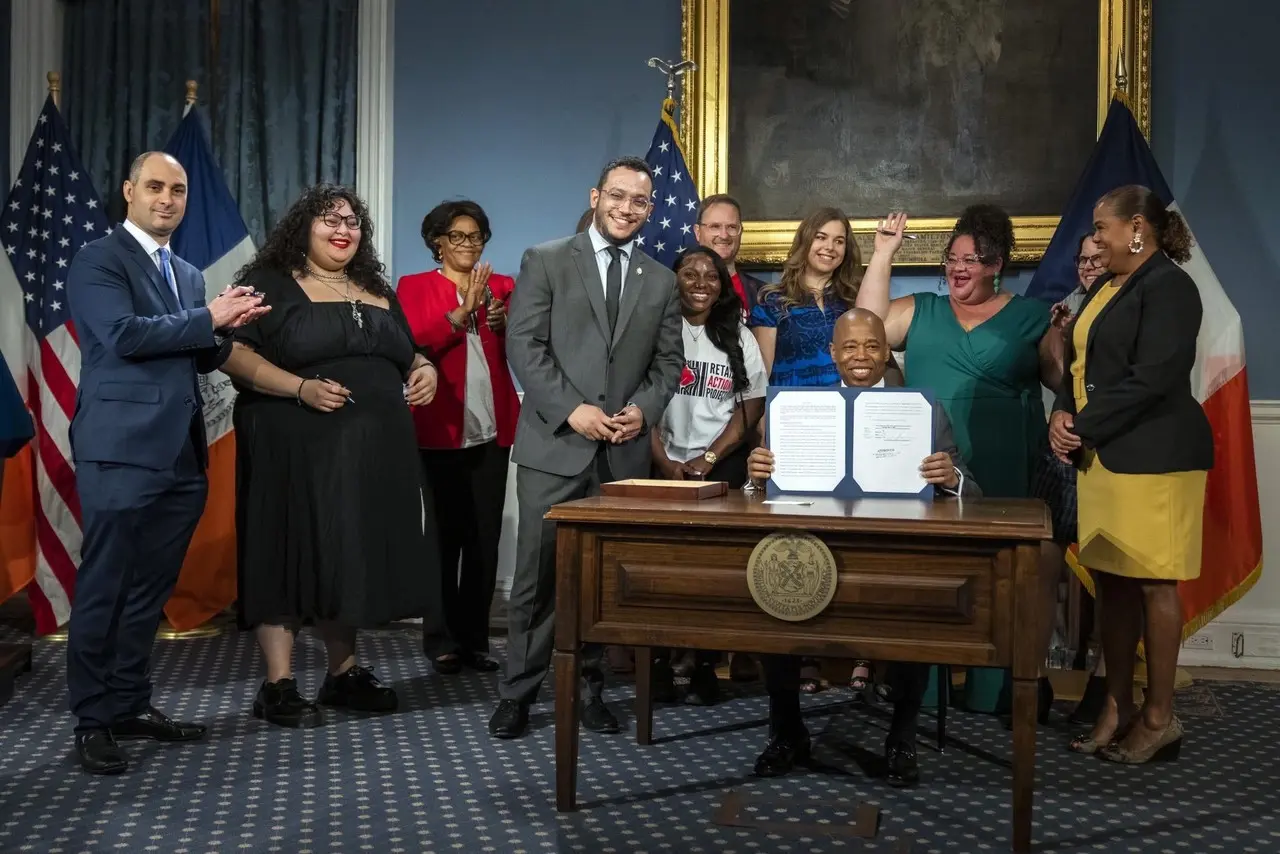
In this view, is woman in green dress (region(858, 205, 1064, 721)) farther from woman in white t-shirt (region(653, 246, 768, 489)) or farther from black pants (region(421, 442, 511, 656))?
black pants (region(421, 442, 511, 656))

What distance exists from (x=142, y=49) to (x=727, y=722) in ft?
14.2

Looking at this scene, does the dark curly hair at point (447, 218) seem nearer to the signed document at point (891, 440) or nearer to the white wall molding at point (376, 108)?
the white wall molding at point (376, 108)

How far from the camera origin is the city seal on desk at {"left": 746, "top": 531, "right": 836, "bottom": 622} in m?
2.83

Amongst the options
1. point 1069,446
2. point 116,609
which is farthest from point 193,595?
point 1069,446

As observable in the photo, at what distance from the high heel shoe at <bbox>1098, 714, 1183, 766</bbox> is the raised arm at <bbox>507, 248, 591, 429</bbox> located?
1641 mm

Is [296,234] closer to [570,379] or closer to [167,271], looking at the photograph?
[167,271]

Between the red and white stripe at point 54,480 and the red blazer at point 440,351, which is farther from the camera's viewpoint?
the red and white stripe at point 54,480

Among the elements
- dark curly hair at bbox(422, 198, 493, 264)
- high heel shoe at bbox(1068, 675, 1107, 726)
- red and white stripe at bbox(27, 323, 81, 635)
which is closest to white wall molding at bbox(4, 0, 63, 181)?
red and white stripe at bbox(27, 323, 81, 635)

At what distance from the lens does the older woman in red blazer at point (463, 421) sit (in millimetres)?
4691

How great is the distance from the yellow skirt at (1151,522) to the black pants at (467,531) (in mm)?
2207

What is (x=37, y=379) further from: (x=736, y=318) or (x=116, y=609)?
(x=736, y=318)

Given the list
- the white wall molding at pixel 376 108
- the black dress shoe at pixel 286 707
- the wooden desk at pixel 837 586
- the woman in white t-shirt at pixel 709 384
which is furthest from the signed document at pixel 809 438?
the white wall molding at pixel 376 108

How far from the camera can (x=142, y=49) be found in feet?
19.9

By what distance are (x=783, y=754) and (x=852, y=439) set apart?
929 millimetres
